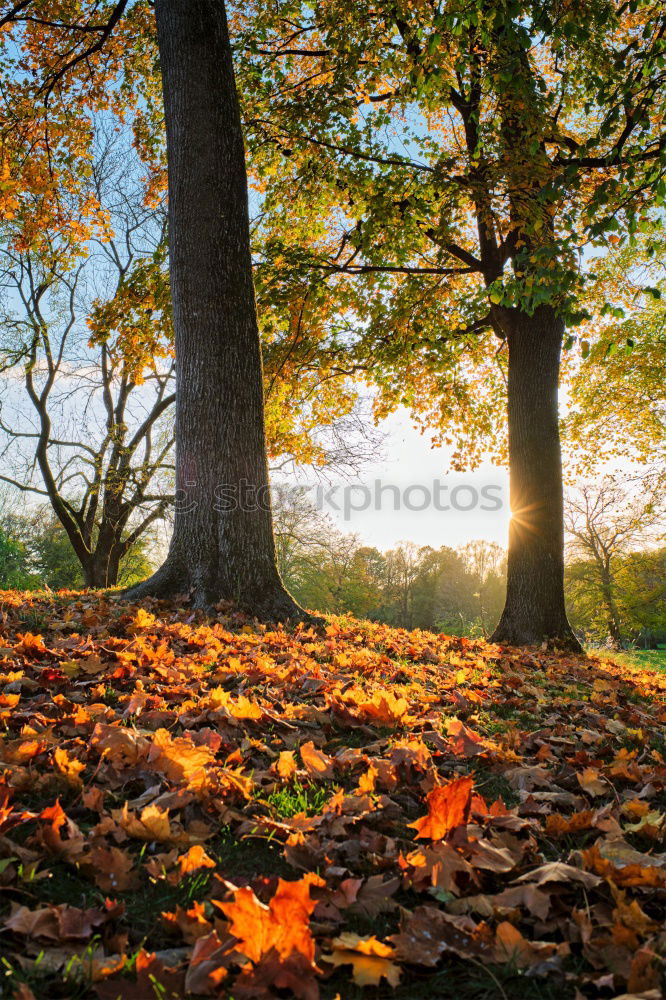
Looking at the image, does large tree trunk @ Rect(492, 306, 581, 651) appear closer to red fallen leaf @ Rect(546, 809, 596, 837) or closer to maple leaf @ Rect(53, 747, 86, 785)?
red fallen leaf @ Rect(546, 809, 596, 837)

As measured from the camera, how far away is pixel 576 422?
17562 millimetres

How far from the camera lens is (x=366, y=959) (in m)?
1.34

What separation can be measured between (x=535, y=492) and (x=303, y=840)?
25.4ft

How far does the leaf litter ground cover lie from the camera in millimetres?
1312

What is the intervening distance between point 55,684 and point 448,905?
87.7 inches

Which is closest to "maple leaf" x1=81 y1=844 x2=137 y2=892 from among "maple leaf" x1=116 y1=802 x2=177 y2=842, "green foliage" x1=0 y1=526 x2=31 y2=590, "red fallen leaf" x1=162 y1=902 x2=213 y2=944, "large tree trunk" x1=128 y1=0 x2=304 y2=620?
"maple leaf" x1=116 y1=802 x2=177 y2=842

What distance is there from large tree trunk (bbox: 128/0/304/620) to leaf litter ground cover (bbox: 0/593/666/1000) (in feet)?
6.82

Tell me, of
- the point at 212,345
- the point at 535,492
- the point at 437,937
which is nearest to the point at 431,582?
the point at 535,492

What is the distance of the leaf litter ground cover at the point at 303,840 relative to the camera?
51.6 inches

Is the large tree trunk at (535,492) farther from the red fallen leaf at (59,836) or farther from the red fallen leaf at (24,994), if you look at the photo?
the red fallen leaf at (24,994)

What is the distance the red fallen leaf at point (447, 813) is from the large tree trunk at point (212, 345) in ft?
12.6

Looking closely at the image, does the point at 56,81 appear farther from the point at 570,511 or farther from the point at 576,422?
the point at 570,511

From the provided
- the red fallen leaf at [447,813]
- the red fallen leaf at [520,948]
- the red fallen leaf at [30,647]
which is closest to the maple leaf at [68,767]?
the red fallen leaf at [447,813]

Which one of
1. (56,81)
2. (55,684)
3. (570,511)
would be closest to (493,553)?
(570,511)
